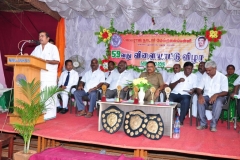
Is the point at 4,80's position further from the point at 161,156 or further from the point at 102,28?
the point at 161,156

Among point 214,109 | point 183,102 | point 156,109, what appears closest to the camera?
point 156,109

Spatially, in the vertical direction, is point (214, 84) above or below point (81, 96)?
above

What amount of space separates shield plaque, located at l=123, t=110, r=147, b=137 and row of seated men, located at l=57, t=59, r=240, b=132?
1.06 m

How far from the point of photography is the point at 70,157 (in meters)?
3.45

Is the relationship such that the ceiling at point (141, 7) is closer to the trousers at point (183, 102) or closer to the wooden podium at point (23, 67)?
the trousers at point (183, 102)

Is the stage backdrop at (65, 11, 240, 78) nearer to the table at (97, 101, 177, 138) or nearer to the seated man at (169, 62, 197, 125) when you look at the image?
the seated man at (169, 62, 197, 125)

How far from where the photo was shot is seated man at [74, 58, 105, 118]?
20.7 feet

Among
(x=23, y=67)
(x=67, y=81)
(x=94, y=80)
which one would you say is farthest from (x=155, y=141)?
(x=67, y=81)

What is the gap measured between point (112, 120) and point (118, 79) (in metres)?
2.02

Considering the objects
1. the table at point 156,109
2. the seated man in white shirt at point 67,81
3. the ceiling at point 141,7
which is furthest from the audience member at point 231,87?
the seated man in white shirt at point 67,81

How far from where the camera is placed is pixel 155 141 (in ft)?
14.8

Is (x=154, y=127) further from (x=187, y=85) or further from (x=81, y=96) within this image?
(x=81, y=96)

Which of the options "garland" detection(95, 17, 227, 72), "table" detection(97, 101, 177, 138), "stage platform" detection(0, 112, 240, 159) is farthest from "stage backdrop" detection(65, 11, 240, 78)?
"table" detection(97, 101, 177, 138)

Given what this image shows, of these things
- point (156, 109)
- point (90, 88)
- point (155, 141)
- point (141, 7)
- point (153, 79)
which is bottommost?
point (155, 141)
